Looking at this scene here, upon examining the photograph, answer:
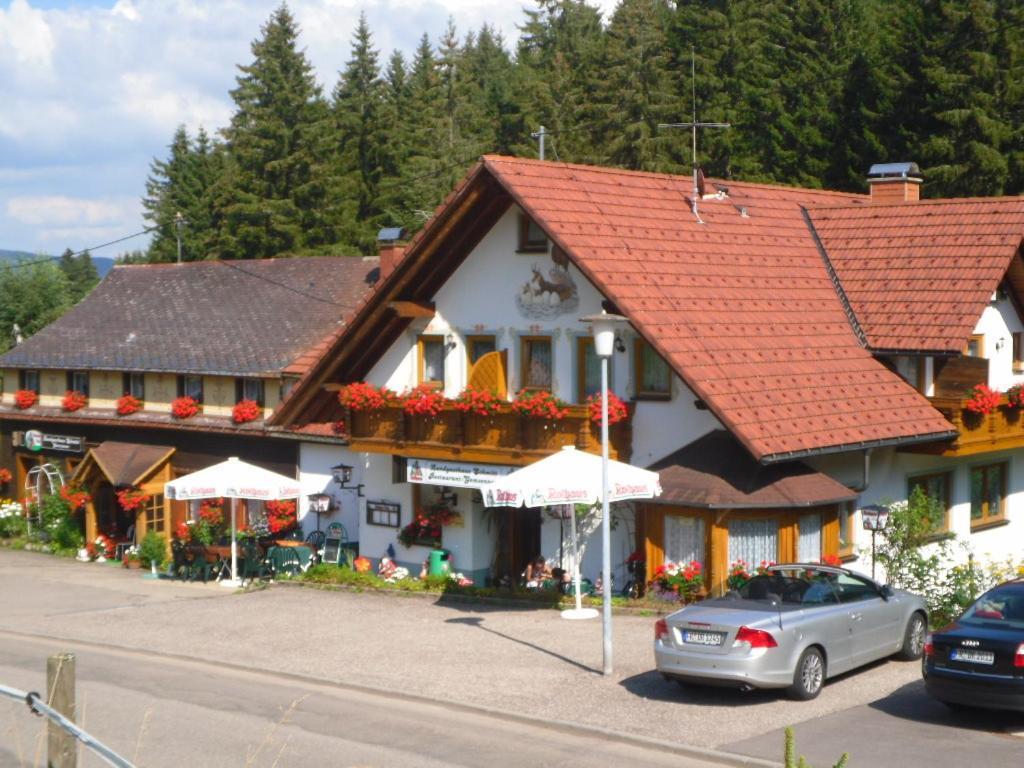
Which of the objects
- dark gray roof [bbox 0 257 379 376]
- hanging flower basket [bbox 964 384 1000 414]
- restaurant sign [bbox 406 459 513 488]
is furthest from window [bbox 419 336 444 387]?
hanging flower basket [bbox 964 384 1000 414]

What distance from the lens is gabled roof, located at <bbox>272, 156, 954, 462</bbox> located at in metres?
22.1

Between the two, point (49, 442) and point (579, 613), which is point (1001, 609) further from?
point (49, 442)

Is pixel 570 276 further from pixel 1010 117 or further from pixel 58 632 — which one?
pixel 1010 117

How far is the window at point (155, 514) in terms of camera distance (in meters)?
33.9

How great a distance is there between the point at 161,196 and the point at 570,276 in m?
81.1

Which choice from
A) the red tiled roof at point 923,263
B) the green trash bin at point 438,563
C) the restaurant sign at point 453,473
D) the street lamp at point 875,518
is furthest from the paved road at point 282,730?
the red tiled roof at point 923,263

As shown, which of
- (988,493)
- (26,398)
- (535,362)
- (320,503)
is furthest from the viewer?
(26,398)

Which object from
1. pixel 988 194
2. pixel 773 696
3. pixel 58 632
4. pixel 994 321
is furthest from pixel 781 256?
pixel 988 194

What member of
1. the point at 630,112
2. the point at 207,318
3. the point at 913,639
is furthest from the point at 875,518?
the point at 630,112

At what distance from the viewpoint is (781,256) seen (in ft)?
87.5

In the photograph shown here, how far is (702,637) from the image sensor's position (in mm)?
15836

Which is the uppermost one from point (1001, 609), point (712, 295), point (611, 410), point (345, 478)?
point (712, 295)

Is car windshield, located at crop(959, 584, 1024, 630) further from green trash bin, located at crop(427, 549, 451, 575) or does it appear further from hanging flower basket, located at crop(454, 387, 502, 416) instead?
green trash bin, located at crop(427, 549, 451, 575)

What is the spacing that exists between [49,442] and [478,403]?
17.3 m
